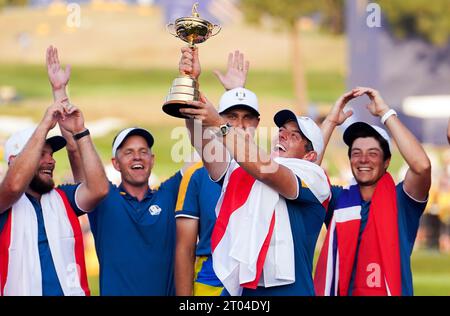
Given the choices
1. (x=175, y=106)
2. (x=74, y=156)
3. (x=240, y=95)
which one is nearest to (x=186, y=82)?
(x=175, y=106)

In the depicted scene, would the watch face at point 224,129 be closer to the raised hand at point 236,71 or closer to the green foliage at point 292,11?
the raised hand at point 236,71

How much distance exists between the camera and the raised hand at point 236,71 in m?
6.48

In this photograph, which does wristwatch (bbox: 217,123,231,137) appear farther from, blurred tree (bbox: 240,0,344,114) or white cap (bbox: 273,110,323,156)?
blurred tree (bbox: 240,0,344,114)

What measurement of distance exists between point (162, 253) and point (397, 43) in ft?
60.0

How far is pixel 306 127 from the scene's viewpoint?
6.11 meters

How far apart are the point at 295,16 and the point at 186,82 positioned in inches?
820

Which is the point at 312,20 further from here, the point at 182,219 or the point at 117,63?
the point at 182,219

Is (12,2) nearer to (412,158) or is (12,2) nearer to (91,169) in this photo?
(91,169)

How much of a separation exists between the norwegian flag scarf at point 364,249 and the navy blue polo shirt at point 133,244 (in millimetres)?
1037

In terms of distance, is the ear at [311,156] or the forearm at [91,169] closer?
the ear at [311,156]

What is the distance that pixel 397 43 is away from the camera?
2445 cm

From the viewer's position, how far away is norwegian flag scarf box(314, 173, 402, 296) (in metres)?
6.36

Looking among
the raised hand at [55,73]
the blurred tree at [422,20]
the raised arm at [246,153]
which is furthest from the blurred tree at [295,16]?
the raised arm at [246,153]
